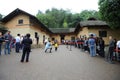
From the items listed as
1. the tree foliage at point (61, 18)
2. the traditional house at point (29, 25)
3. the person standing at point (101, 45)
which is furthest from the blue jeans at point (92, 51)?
the tree foliage at point (61, 18)

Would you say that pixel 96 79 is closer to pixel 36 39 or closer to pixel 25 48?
pixel 25 48

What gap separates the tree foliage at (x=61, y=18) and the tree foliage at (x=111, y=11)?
48.8 metres

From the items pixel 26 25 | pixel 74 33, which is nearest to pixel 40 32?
pixel 26 25

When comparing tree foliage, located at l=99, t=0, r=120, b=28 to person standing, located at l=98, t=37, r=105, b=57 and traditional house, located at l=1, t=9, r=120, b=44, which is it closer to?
person standing, located at l=98, t=37, r=105, b=57

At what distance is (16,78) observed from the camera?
830 centimetres

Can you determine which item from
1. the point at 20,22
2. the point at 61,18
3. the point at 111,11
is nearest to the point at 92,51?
the point at 111,11

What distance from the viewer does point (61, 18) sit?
280 ft

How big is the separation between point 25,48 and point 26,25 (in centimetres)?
2018

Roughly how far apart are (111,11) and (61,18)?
64.6 m

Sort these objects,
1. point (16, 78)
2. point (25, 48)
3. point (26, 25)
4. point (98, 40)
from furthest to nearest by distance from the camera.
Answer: point (26, 25) → point (98, 40) → point (25, 48) → point (16, 78)

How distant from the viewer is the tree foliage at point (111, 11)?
20.4m

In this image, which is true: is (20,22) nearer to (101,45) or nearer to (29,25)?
(29,25)

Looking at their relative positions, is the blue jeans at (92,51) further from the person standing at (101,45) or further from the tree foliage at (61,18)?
the tree foliage at (61,18)

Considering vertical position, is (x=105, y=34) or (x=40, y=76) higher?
(x=105, y=34)
